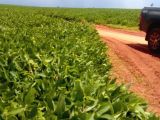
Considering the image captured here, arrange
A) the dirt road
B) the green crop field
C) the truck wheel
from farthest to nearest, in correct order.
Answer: the truck wheel → the dirt road → the green crop field

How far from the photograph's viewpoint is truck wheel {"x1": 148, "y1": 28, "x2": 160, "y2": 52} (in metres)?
14.0

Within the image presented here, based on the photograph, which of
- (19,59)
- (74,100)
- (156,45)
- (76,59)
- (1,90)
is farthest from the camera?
(156,45)

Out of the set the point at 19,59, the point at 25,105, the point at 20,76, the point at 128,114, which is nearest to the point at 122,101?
the point at 128,114

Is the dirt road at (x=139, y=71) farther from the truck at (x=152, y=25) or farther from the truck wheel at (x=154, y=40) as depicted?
the truck at (x=152, y=25)

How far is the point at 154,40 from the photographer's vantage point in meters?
14.2

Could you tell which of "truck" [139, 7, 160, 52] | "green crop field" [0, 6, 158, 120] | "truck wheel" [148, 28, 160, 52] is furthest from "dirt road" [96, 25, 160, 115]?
"green crop field" [0, 6, 158, 120]

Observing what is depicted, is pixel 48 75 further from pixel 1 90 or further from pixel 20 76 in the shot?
pixel 1 90

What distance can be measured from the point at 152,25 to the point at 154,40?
58 cm

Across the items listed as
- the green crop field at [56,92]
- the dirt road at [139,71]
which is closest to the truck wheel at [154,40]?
the dirt road at [139,71]

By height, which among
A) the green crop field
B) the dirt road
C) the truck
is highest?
the green crop field

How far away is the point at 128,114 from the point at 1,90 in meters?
1.06

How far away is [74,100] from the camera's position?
355cm

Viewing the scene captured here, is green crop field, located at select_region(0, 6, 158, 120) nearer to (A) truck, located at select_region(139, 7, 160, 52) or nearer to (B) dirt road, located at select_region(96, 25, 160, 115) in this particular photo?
(B) dirt road, located at select_region(96, 25, 160, 115)

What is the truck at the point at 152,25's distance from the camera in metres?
14.1
